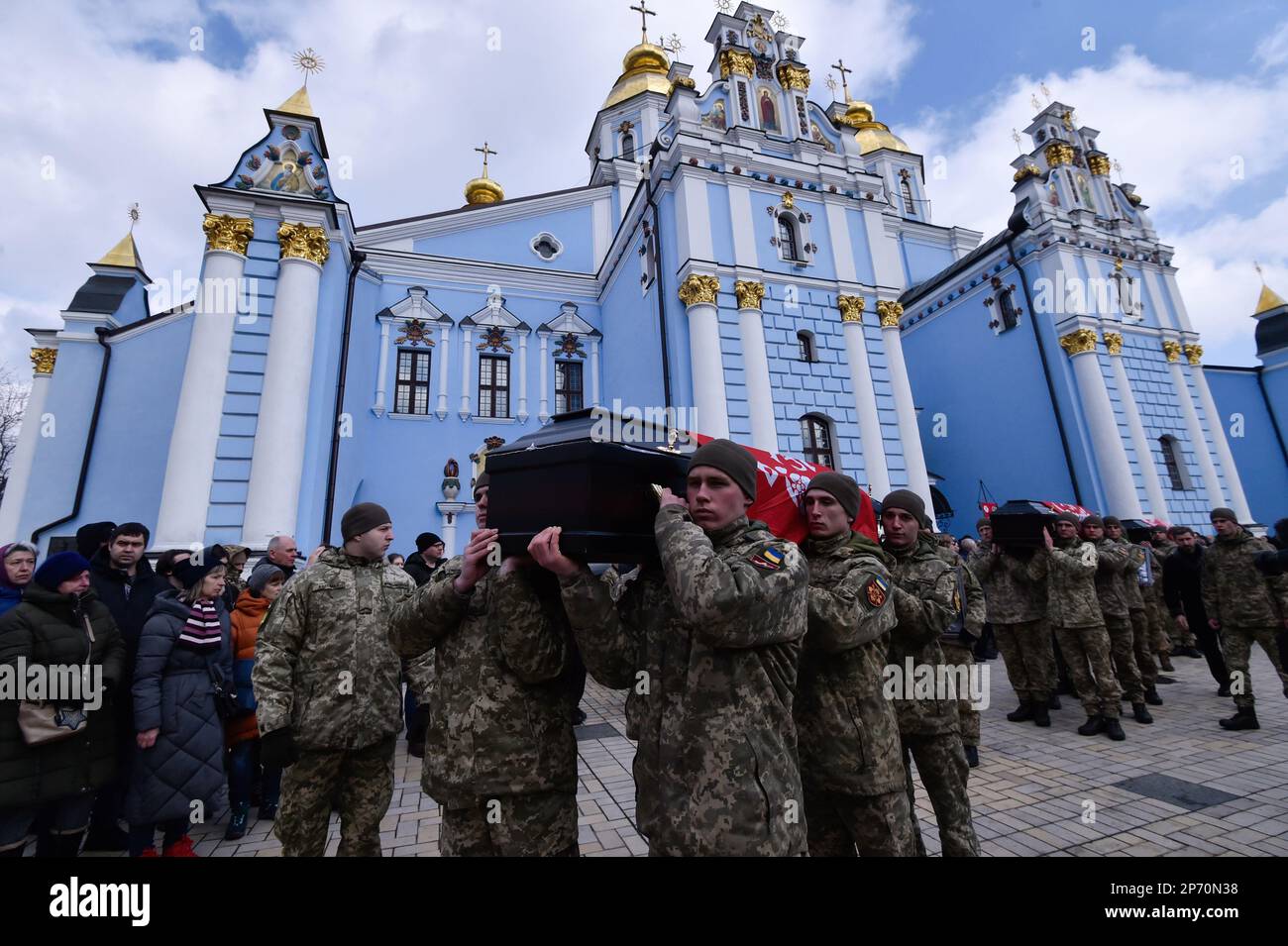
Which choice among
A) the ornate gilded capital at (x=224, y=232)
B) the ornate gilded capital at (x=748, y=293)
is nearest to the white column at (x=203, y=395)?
the ornate gilded capital at (x=224, y=232)

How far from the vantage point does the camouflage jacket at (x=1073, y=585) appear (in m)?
5.97

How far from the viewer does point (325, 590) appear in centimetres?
323

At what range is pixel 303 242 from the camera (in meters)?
11.5

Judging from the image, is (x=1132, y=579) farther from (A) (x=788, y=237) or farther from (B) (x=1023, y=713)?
(A) (x=788, y=237)

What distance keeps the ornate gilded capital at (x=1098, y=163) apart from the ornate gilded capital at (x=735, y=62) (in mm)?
11464

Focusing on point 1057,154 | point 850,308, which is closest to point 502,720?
point 850,308

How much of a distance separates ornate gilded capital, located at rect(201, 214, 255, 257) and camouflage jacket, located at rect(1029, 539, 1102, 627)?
14270 mm

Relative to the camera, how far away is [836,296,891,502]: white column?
1275 cm

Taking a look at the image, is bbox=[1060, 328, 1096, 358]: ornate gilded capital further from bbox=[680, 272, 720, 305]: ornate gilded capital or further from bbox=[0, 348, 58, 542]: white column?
bbox=[0, 348, 58, 542]: white column

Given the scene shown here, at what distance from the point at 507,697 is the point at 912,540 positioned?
106 inches

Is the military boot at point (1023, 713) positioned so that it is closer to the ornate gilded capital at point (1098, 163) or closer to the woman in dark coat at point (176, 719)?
the woman in dark coat at point (176, 719)

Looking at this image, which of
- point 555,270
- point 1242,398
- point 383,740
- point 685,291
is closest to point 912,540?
point 383,740

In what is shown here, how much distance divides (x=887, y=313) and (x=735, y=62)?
743 cm
